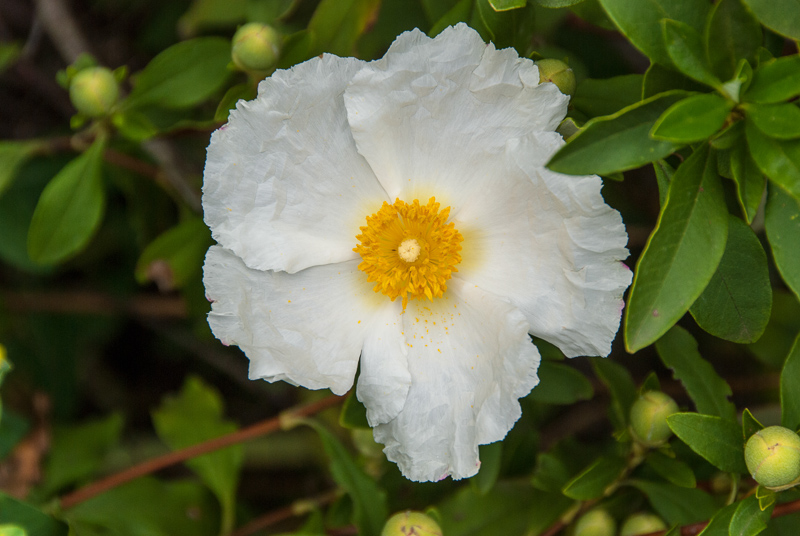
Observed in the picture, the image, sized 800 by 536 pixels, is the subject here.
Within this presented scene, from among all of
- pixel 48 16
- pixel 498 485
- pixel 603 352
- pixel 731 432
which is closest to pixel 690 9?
pixel 603 352

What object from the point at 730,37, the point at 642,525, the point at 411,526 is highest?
the point at 730,37

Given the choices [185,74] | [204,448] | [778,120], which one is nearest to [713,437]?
[778,120]

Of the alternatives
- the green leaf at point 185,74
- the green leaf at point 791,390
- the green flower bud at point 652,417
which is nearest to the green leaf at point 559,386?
the green flower bud at point 652,417

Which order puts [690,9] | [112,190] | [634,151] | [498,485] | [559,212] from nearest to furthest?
[634,151] < [690,9] < [559,212] < [498,485] < [112,190]

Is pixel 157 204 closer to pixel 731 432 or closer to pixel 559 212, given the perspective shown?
pixel 559 212

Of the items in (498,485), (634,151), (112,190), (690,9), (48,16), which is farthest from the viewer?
(112,190)

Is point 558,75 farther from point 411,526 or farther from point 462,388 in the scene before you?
→ point 411,526

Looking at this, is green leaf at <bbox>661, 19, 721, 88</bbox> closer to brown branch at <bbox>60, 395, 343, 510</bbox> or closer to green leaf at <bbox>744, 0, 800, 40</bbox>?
green leaf at <bbox>744, 0, 800, 40</bbox>
